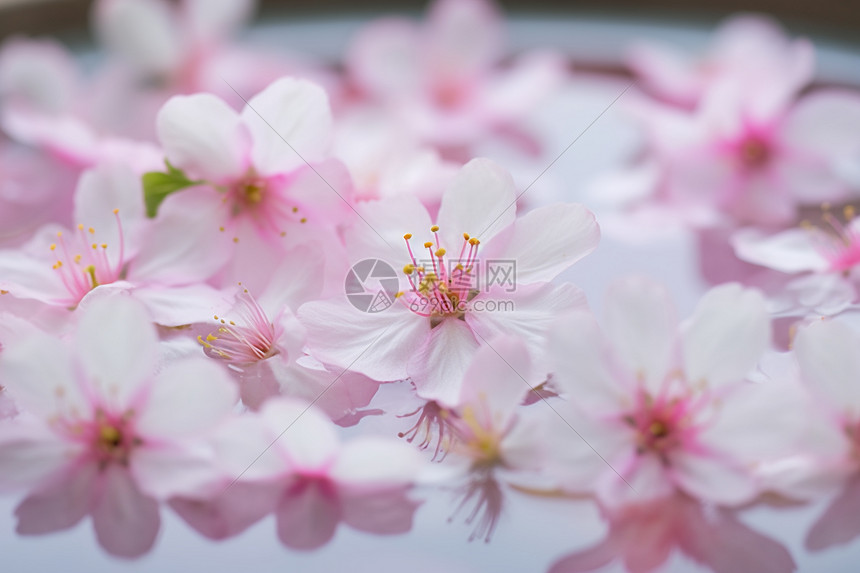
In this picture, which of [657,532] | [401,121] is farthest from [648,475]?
[401,121]

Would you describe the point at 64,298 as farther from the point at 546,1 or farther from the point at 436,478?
the point at 546,1

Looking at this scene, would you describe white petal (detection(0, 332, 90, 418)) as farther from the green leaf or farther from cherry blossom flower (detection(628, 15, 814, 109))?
cherry blossom flower (detection(628, 15, 814, 109))

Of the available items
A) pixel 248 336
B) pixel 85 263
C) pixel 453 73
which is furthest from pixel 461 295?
pixel 453 73

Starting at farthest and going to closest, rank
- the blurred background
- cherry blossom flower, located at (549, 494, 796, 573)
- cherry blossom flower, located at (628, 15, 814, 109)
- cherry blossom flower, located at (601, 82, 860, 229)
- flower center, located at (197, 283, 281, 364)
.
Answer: the blurred background → cherry blossom flower, located at (628, 15, 814, 109) → cherry blossom flower, located at (601, 82, 860, 229) → flower center, located at (197, 283, 281, 364) → cherry blossom flower, located at (549, 494, 796, 573)

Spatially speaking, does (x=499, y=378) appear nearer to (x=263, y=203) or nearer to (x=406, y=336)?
(x=406, y=336)

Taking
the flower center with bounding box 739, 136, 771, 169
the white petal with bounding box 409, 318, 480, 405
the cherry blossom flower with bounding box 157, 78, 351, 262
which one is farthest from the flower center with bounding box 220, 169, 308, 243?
the flower center with bounding box 739, 136, 771, 169

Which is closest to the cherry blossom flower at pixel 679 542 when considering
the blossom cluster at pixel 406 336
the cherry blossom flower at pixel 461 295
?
the blossom cluster at pixel 406 336
